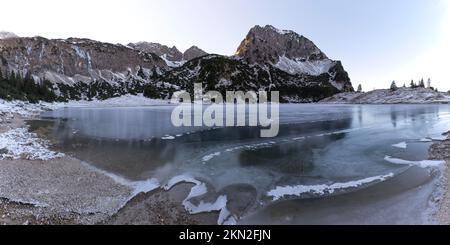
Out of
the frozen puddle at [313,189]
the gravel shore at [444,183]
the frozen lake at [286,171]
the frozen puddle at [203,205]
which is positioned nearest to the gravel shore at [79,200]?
the frozen puddle at [203,205]

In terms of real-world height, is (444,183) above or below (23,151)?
below

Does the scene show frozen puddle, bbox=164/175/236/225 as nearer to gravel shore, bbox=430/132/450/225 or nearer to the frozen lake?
the frozen lake

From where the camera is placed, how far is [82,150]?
21.8 meters

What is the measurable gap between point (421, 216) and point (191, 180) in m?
10.0

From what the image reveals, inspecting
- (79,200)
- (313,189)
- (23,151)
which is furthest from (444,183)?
(23,151)

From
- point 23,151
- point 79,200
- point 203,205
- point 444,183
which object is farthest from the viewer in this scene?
point 23,151

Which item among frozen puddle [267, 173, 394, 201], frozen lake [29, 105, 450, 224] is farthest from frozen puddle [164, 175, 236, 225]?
frozen puddle [267, 173, 394, 201]

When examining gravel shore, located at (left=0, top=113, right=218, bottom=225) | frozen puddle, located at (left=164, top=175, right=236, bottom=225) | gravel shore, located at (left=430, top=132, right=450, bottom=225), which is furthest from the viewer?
frozen puddle, located at (left=164, top=175, right=236, bottom=225)

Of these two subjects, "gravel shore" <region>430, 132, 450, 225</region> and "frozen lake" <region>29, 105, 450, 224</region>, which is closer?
"gravel shore" <region>430, 132, 450, 225</region>

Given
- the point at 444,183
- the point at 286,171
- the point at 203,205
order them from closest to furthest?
the point at 203,205
the point at 444,183
the point at 286,171

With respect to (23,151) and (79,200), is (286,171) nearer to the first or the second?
(79,200)
